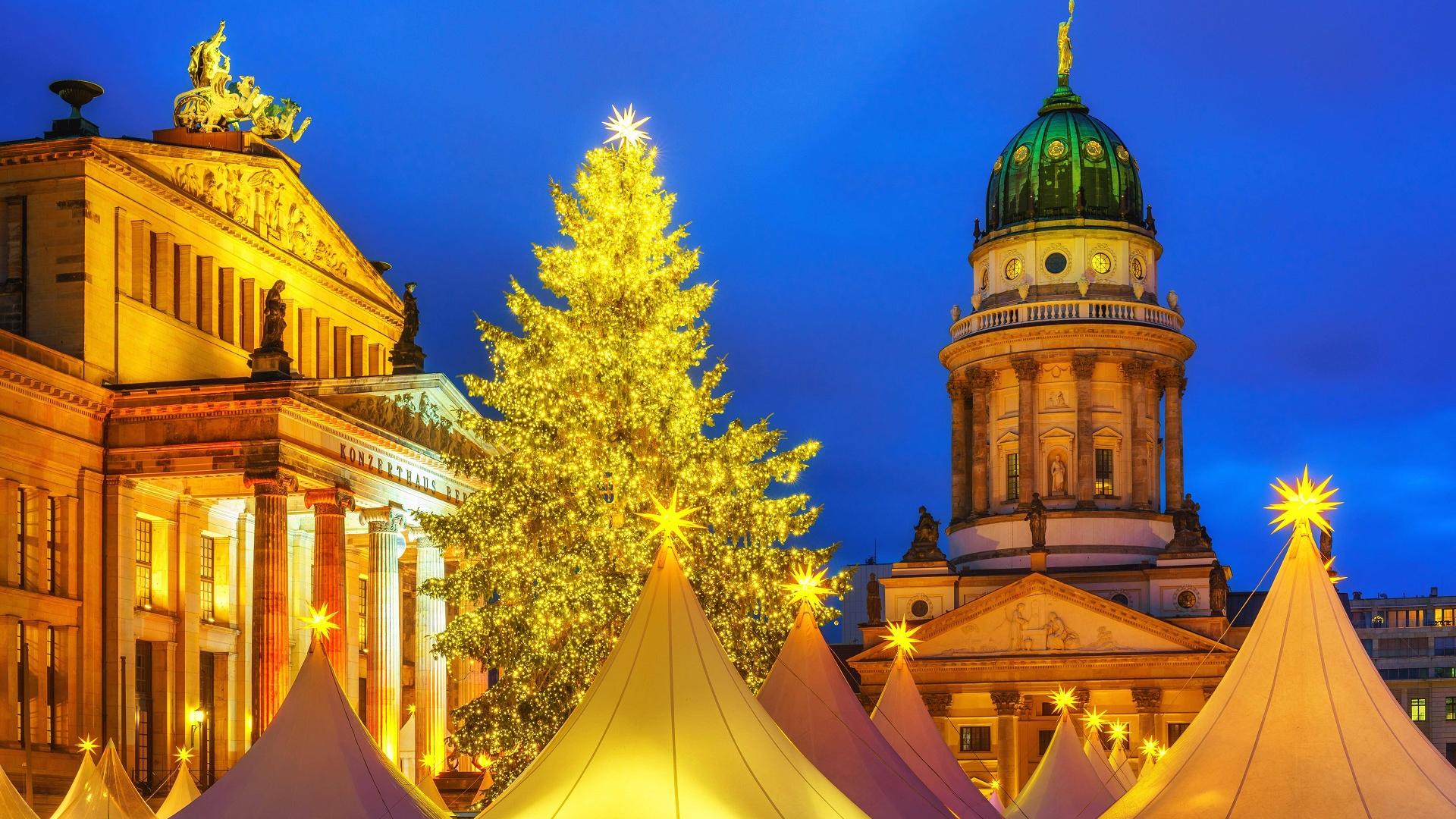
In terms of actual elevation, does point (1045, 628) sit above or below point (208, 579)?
below

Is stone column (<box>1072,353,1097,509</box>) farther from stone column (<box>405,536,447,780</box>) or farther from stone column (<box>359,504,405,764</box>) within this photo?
stone column (<box>359,504,405,764</box>)

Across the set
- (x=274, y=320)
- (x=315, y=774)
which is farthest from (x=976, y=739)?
(x=315, y=774)

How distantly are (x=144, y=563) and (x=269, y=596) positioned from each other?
19.4 feet

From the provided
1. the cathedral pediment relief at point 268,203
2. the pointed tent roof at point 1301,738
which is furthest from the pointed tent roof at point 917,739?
the cathedral pediment relief at point 268,203

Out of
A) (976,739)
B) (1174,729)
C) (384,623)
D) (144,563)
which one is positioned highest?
(144,563)

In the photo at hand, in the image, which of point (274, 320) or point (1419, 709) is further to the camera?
point (1419, 709)

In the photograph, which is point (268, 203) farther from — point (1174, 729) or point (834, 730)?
point (1174, 729)

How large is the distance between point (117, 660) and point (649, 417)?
1693 cm

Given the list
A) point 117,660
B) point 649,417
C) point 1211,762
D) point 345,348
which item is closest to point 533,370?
point 649,417

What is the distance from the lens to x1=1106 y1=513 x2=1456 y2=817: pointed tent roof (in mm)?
24625

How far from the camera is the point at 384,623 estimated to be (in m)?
55.2

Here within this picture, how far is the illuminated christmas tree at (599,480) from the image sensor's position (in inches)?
1564

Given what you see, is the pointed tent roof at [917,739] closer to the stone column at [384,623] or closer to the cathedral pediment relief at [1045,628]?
the stone column at [384,623]

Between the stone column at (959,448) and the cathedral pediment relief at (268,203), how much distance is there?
118ft
